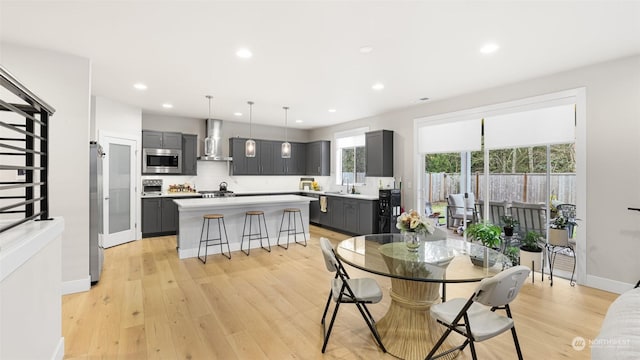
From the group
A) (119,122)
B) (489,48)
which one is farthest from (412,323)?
(119,122)

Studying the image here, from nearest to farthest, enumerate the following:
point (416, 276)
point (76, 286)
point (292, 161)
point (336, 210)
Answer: point (416, 276)
point (76, 286)
point (336, 210)
point (292, 161)

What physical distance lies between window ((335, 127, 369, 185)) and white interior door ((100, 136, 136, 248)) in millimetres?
4729

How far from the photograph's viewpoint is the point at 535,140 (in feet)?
13.9

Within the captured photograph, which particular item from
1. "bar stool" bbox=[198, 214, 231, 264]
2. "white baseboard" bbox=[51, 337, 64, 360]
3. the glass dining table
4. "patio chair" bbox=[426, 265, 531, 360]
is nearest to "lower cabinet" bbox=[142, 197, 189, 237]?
"bar stool" bbox=[198, 214, 231, 264]

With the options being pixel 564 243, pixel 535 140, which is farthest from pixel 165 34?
pixel 564 243

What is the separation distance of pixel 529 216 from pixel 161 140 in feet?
23.1

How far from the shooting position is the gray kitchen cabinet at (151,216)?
6.21m

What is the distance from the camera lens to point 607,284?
357 cm

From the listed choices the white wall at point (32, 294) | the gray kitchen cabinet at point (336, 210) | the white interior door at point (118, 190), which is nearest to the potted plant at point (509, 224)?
the gray kitchen cabinet at point (336, 210)

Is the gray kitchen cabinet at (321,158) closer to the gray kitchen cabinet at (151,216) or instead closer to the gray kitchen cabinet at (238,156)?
the gray kitchen cabinet at (238,156)

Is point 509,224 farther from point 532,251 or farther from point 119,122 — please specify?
point 119,122

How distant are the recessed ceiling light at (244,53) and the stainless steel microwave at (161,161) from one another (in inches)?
161

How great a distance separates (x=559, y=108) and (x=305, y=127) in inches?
232

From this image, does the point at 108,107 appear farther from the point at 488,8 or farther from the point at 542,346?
the point at 542,346
